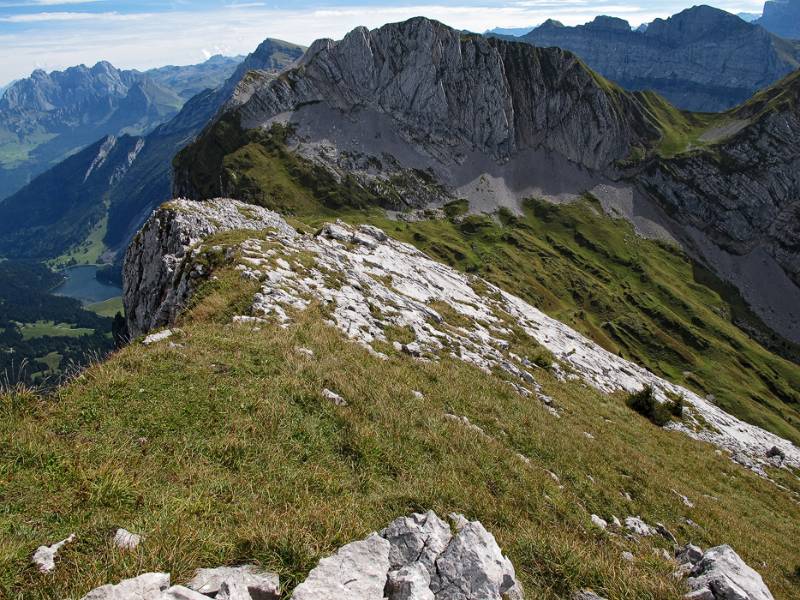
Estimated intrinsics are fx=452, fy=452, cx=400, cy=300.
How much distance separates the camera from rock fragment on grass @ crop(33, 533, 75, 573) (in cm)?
650

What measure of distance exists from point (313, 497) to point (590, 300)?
18876cm

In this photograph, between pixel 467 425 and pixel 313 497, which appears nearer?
pixel 313 497

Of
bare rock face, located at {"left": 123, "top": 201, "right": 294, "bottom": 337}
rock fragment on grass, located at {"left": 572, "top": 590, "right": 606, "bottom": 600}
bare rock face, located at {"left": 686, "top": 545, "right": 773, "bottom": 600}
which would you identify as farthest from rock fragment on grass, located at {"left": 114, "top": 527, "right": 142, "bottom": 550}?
bare rock face, located at {"left": 123, "top": 201, "right": 294, "bottom": 337}

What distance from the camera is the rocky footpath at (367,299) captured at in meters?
25.3

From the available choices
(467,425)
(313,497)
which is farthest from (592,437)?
(313,497)

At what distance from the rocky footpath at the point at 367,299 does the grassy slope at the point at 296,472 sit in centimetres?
402

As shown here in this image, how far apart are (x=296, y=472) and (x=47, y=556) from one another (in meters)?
4.81

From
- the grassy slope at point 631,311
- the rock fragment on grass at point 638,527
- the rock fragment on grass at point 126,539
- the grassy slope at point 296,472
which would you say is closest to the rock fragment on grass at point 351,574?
the grassy slope at point 296,472

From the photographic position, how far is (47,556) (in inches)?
261

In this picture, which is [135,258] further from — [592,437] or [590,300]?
[590,300]

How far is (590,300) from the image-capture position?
181m

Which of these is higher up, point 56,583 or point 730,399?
point 56,583

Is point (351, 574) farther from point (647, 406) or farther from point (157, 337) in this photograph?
point (647, 406)

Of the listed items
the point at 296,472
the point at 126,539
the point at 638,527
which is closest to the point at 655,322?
the point at 638,527
